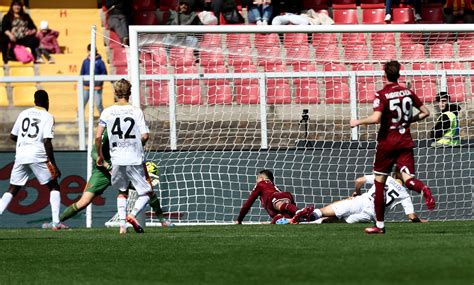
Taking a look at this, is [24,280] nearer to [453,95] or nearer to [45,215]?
[45,215]

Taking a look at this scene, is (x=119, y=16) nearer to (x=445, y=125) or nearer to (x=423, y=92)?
(x=423, y=92)

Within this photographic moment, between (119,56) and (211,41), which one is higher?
(211,41)

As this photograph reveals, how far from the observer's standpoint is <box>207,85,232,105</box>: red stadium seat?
19834 mm

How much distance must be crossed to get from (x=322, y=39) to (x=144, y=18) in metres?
7.56

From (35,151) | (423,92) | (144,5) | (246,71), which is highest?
(144,5)

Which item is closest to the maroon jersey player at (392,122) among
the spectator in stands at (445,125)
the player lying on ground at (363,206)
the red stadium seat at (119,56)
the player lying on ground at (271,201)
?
the player lying on ground at (363,206)

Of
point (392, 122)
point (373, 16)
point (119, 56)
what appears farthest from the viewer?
point (373, 16)

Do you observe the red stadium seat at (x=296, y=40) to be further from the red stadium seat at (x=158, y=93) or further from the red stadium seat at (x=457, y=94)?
the red stadium seat at (x=457, y=94)

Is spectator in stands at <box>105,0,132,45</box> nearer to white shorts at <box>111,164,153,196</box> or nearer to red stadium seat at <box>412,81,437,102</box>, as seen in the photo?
red stadium seat at <box>412,81,437,102</box>

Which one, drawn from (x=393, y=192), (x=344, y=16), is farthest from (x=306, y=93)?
(x=344, y=16)

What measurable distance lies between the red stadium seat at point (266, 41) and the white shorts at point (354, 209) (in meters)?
3.13

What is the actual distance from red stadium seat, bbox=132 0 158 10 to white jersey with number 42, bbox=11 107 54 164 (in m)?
9.08

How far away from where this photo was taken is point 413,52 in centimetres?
1933

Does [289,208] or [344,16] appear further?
[344,16]
